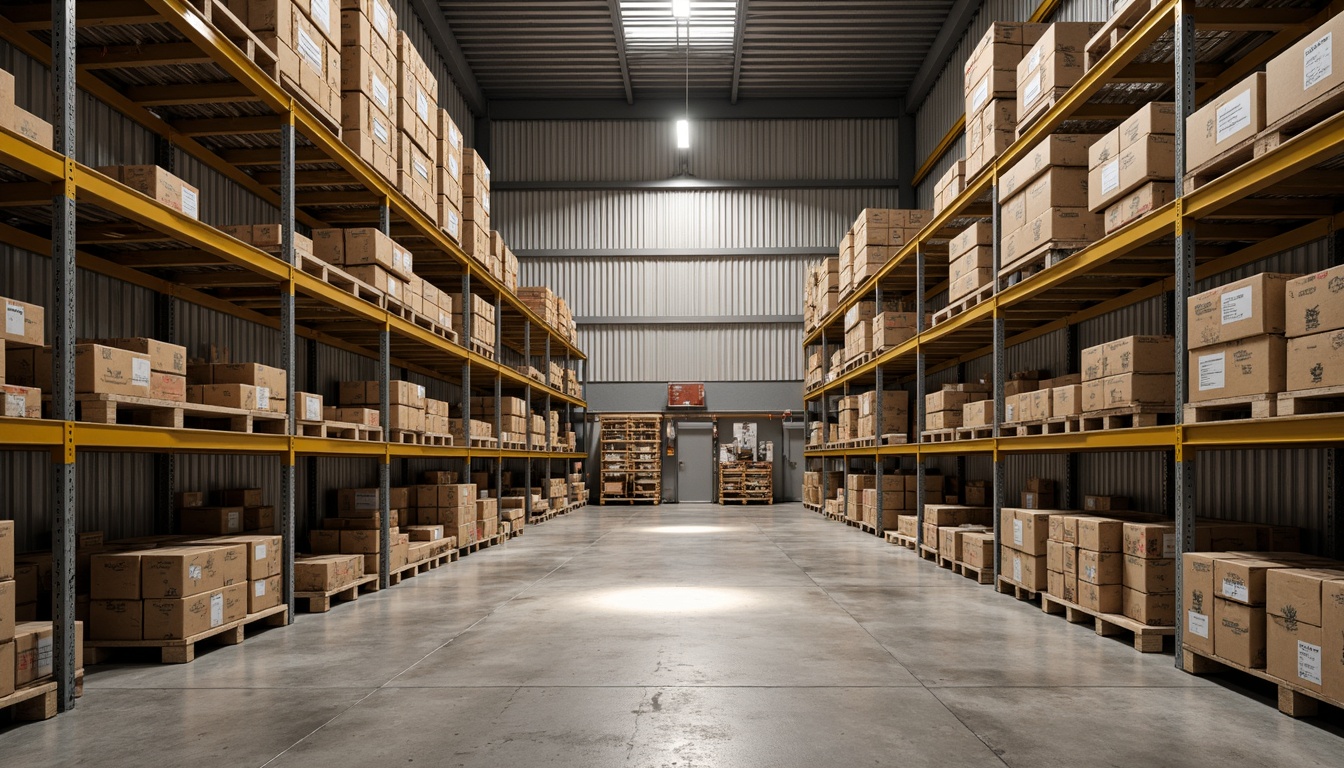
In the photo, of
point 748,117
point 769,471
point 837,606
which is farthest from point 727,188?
point 837,606

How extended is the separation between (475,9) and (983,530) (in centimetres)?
1431

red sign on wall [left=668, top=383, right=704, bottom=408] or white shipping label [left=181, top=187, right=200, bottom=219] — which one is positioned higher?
white shipping label [left=181, top=187, right=200, bottom=219]

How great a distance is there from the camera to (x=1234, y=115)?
16.1 feet

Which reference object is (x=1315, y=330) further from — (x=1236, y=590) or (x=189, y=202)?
(x=189, y=202)

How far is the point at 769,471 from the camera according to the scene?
22.8 meters

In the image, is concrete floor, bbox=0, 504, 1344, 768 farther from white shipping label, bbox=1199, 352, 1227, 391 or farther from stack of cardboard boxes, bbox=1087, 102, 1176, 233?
stack of cardboard boxes, bbox=1087, 102, 1176, 233

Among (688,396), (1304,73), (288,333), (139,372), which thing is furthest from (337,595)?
(688,396)

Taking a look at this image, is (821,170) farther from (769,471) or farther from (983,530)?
(983,530)

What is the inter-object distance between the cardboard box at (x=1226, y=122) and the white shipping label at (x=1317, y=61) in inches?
12.3

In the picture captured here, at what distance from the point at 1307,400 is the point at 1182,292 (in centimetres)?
106

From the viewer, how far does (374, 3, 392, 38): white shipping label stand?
9.00m

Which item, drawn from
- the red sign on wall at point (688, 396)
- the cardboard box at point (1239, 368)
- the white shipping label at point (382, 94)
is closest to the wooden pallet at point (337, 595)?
the white shipping label at point (382, 94)

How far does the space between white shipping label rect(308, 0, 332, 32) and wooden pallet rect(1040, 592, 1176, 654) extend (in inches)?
298

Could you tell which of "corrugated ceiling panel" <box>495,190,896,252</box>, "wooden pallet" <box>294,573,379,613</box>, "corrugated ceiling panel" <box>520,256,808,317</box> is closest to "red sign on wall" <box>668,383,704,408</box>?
Result: "corrugated ceiling panel" <box>520,256,808,317</box>
